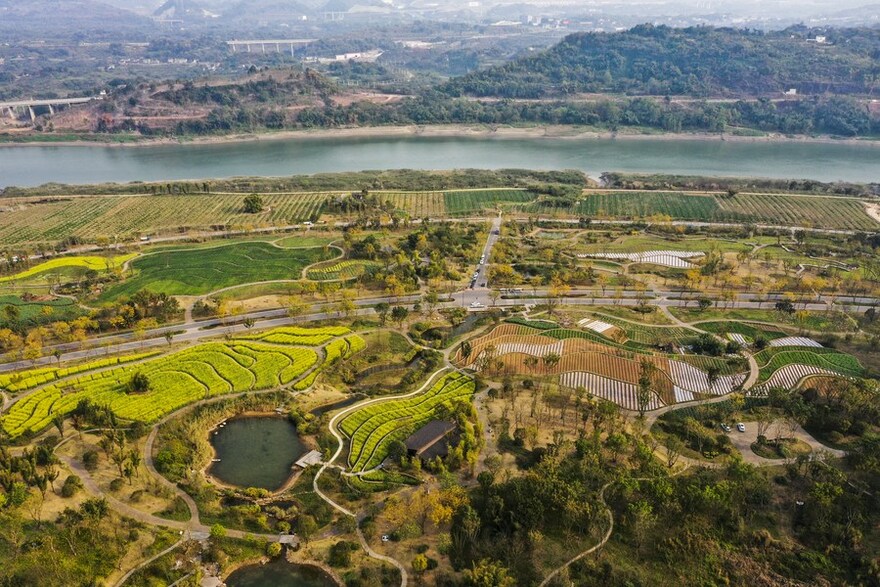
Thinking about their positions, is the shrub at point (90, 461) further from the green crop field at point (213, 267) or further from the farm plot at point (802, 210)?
the farm plot at point (802, 210)

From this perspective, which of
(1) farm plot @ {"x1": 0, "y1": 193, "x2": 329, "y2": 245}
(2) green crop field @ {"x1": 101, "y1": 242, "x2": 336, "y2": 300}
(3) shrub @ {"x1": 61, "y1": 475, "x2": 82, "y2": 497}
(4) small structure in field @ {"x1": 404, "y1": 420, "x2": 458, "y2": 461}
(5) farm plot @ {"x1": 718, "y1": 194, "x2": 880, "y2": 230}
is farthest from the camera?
(5) farm plot @ {"x1": 718, "y1": 194, "x2": 880, "y2": 230}

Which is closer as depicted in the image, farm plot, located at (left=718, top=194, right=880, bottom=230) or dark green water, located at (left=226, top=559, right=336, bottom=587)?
dark green water, located at (left=226, top=559, right=336, bottom=587)

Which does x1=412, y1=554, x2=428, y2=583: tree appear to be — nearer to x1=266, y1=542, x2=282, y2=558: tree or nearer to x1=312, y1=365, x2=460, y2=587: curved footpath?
x1=312, y1=365, x2=460, y2=587: curved footpath

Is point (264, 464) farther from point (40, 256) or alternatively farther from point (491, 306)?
point (40, 256)

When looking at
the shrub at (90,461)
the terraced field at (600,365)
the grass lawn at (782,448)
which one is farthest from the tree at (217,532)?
the grass lawn at (782,448)

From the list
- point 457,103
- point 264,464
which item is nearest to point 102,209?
point 264,464

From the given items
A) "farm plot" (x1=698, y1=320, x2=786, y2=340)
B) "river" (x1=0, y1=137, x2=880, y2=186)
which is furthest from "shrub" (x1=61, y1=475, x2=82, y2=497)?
"river" (x1=0, y1=137, x2=880, y2=186)
